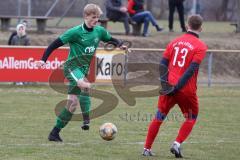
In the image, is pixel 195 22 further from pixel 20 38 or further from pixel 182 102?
pixel 20 38

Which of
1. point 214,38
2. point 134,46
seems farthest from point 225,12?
point 134,46

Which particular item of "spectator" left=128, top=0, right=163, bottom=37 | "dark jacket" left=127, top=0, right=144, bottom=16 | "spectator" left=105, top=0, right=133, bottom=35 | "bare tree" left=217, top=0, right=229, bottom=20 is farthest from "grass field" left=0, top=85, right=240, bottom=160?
"bare tree" left=217, top=0, right=229, bottom=20

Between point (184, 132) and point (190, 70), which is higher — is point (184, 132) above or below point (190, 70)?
below

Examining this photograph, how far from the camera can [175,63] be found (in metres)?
9.25

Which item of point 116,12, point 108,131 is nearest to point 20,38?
point 116,12

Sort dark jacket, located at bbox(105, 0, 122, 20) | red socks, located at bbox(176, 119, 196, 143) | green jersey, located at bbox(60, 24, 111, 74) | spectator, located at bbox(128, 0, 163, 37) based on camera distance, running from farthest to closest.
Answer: spectator, located at bbox(128, 0, 163, 37) < dark jacket, located at bbox(105, 0, 122, 20) < green jersey, located at bbox(60, 24, 111, 74) < red socks, located at bbox(176, 119, 196, 143)

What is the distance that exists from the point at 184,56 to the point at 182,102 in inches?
23.7

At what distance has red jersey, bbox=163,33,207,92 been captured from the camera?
30.0 feet

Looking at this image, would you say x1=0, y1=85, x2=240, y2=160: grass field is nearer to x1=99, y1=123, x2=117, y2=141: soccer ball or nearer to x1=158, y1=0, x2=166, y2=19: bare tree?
x1=99, y1=123, x2=117, y2=141: soccer ball

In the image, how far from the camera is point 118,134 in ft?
38.2

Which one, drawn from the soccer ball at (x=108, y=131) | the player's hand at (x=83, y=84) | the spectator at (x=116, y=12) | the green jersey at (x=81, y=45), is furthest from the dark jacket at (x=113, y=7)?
the soccer ball at (x=108, y=131)

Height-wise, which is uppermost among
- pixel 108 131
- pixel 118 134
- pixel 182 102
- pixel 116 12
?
pixel 182 102

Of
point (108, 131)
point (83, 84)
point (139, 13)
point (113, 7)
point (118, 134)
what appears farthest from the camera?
point (139, 13)

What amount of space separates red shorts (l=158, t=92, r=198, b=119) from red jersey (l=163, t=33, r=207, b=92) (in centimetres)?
10
